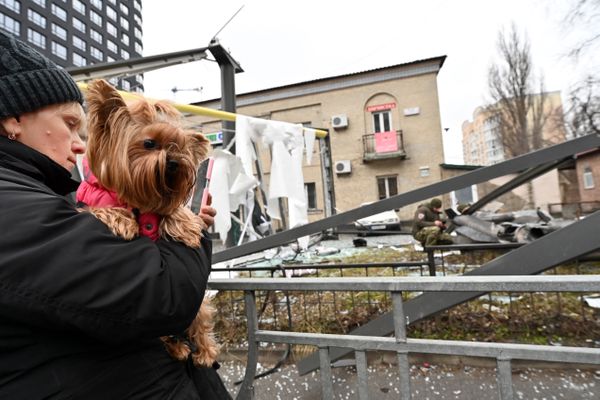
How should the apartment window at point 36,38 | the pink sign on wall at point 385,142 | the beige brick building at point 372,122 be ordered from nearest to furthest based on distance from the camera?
the beige brick building at point 372,122 → the pink sign on wall at point 385,142 → the apartment window at point 36,38

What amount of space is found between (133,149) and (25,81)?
0.28 metres

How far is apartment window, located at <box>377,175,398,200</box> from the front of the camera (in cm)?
1892

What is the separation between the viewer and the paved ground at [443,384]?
86.4 inches

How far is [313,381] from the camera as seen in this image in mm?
2635

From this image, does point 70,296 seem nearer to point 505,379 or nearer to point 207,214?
point 207,214

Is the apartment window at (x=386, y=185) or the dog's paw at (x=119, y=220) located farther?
the apartment window at (x=386, y=185)

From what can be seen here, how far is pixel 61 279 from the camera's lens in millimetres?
681

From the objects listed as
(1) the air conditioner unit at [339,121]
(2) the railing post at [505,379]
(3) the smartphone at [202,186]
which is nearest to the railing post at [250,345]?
(3) the smartphone at [202,186]

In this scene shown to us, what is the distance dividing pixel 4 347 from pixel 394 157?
61.3ft

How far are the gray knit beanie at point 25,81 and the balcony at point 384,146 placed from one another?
60.0ft

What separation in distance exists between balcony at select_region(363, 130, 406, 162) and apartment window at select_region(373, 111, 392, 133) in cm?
54

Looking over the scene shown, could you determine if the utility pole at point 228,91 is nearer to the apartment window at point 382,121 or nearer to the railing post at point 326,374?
the railing post at point 326,374

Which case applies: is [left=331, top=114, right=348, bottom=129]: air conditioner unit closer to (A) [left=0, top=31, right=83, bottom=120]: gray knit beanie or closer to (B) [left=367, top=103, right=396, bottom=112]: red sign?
(B) [left=367, top=103, right=396, bottom=112]: red sign

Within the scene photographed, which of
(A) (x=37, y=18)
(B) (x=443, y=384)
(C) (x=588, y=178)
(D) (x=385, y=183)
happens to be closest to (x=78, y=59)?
(A) (x=37, y=18)
